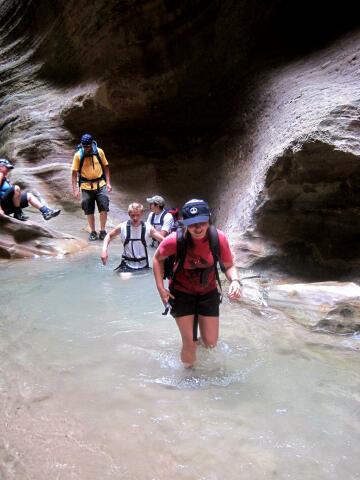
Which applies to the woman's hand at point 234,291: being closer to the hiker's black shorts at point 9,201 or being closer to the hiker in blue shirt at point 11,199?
the hiker in blue shirt at point 11,199

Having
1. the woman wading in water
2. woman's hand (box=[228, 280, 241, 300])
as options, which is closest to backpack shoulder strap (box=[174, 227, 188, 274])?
the woman wading in water

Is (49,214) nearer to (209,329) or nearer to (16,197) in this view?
(16,197)

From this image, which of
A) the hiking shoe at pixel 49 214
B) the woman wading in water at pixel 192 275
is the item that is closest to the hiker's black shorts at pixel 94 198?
the hiking shoe at pixel 49 214

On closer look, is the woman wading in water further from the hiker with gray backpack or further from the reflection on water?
the hiker with gray backpack

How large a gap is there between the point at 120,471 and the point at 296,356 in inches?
74.1

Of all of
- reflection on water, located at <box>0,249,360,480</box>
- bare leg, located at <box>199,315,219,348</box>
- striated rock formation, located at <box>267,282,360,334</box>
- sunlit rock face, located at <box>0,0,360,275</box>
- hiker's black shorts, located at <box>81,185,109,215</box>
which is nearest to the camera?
reflection on water, located at <box>0,249,360,480</box>

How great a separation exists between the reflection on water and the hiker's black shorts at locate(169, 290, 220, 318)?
0.47 metres

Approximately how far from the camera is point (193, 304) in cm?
299

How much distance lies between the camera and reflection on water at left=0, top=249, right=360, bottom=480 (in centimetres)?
192

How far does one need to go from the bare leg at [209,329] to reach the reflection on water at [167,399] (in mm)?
133

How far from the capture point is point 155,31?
10.2 meters

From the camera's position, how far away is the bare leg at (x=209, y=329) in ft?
10.2

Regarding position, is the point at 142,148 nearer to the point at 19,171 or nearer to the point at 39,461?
the point at 19,171

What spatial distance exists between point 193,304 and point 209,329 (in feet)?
1.02
